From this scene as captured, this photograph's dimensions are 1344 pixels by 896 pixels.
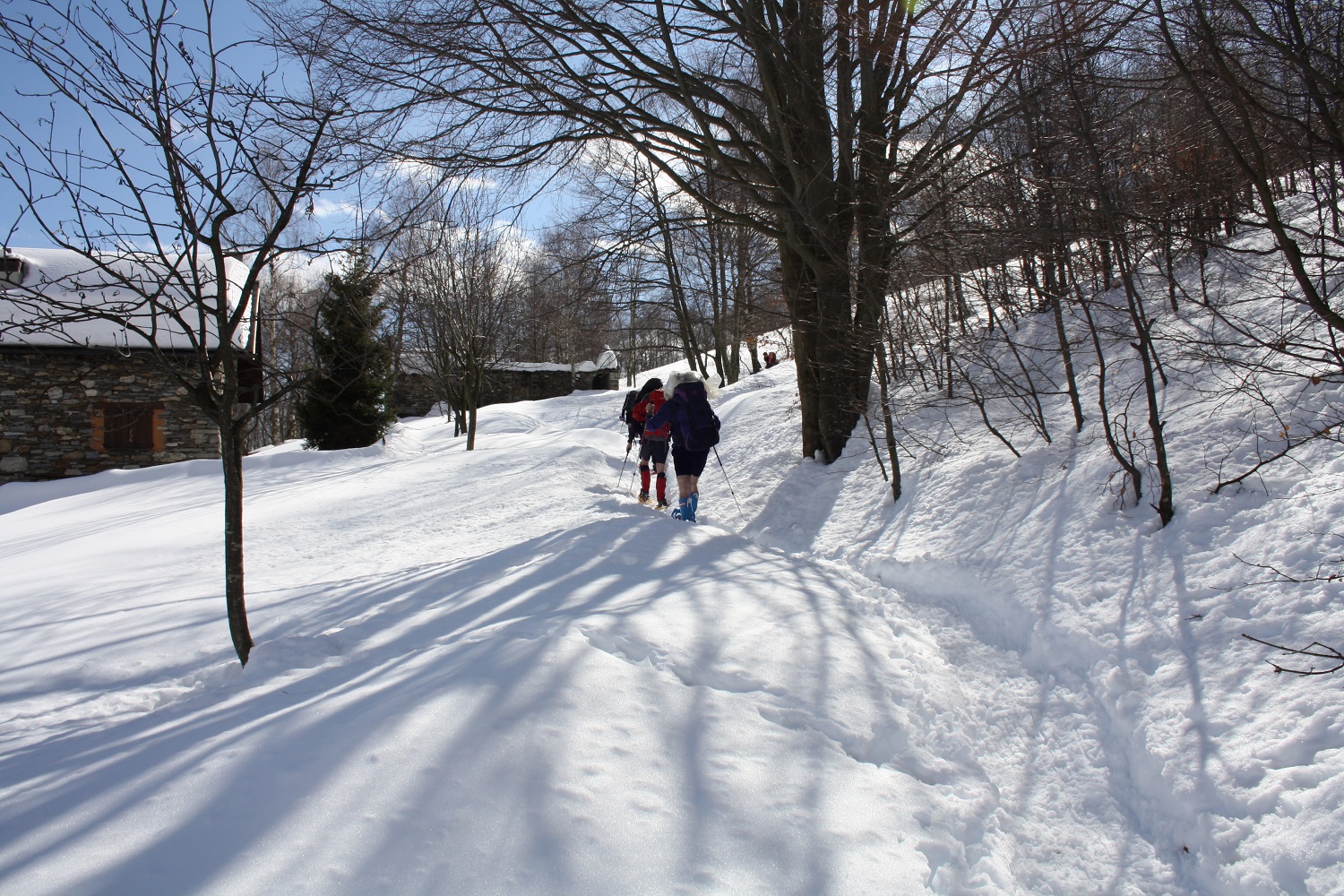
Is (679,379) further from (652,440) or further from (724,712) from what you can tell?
(724,712)

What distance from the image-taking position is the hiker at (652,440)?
8.76m

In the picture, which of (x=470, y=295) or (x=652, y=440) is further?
(x=470, y=295)

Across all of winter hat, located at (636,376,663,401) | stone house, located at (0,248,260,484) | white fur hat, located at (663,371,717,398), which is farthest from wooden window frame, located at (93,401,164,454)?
white fur hat, located at (663,371,717,398)

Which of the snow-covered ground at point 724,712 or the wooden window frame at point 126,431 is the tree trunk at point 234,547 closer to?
the snow-covered ground at point 724,712

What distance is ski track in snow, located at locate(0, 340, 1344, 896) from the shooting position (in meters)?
1.98

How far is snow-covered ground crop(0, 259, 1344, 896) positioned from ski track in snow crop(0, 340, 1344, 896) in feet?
0.05

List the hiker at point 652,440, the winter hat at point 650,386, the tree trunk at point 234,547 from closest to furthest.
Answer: the tree trunk at point 234,547 < the hiker at point 652,440 < the winter hat at point 650,386

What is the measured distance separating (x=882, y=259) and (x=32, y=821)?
797 centimetres

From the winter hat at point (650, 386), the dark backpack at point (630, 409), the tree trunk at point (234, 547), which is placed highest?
the winter hat at point (650, 386)

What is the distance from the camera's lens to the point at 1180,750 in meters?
2.84

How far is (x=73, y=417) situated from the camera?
58.0 ft

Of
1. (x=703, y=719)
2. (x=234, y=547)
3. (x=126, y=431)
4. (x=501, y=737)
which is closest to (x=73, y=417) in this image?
(x=126, y=431)

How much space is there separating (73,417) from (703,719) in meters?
21.5

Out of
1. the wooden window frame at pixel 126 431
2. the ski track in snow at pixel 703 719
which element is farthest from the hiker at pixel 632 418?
the wooden window frame at pixel 126 431
